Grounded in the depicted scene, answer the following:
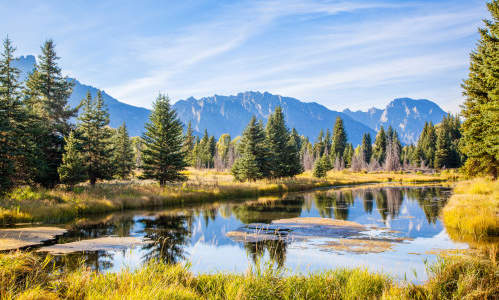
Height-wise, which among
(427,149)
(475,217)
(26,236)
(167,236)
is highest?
(427,149)

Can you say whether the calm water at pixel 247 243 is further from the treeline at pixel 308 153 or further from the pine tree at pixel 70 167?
the treeline at pixel 308 153

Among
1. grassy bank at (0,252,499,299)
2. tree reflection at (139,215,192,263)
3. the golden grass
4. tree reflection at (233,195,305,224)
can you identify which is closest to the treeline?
tree reflection at (233,195,305,224)

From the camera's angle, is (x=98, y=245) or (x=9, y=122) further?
(x=9, y=122)

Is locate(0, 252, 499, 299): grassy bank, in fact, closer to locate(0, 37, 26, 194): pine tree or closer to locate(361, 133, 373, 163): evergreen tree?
locate(0, 37, 26, 194): pine tree

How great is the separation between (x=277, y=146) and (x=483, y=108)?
92.8ft

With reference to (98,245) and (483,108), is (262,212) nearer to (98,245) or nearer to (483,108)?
(98,245)

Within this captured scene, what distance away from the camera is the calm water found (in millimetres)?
11969

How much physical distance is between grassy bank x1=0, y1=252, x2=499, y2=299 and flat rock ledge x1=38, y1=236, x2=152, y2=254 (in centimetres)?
610

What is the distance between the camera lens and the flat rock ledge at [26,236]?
44.5 ft

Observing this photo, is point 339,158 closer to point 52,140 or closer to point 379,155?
point 379,155

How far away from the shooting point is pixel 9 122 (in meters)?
20.8

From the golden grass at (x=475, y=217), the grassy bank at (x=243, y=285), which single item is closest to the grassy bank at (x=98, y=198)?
the grassy bank at (x=243, y=285)

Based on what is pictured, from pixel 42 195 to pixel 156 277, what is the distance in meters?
19.1

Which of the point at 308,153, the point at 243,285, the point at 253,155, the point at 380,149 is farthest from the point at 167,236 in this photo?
the point at 380,149
